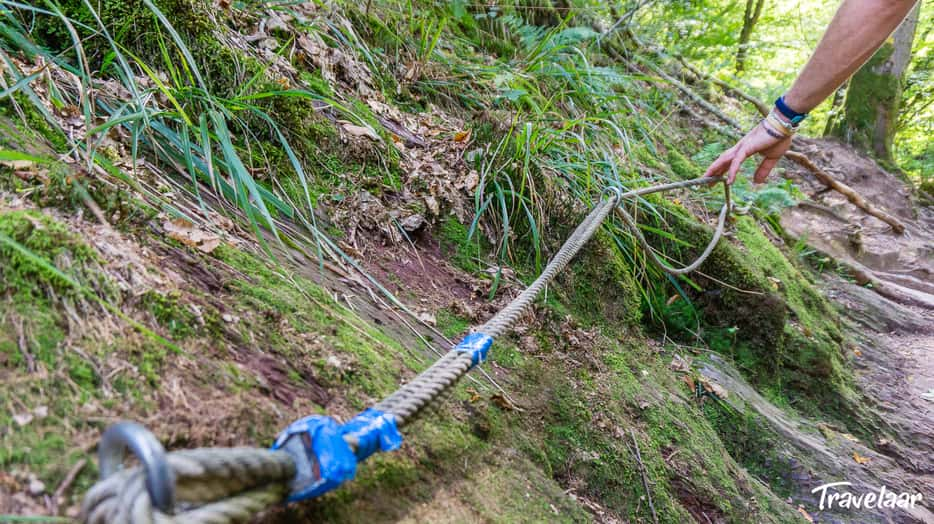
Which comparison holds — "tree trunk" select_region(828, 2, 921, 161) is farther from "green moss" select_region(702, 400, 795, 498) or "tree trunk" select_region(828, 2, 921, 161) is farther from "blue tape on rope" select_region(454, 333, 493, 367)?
"blue tape on rope" select_region(454, 333, 493, 367)

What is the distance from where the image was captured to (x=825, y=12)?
1210 centimetres

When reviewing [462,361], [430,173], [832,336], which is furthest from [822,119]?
[462,361]

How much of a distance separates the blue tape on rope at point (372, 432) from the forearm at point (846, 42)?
2.28 meters

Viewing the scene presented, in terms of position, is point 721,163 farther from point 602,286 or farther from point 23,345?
point 23,345

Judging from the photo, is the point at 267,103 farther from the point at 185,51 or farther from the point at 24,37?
the point at 24,37

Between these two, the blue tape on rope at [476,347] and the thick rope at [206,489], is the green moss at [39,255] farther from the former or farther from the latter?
the blue tape on rope at [476,347]

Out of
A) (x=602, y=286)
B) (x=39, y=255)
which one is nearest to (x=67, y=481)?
(x=39, y=255)

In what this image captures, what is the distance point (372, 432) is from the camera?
0.84 m

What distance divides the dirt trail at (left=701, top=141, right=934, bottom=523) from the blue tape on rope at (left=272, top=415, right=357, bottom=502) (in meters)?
2.39

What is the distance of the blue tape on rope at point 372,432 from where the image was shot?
816 millimetres

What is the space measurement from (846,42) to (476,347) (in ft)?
6.55

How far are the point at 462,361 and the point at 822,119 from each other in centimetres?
1534

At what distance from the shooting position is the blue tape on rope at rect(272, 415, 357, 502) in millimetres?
741

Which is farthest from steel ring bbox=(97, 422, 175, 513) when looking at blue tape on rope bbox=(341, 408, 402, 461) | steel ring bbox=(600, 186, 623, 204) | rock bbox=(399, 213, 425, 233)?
steel ring bbox=(600, 186, 623, 204)
